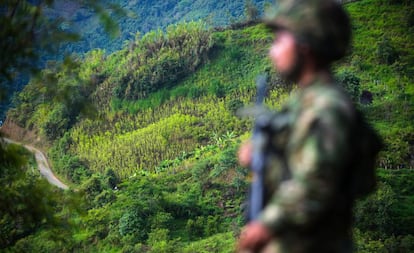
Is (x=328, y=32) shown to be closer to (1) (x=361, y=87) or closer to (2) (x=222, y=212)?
(2) (x=222, y=212)

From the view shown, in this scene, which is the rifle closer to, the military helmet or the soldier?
the soldier

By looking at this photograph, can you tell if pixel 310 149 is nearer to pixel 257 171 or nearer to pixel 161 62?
pixel 257 171

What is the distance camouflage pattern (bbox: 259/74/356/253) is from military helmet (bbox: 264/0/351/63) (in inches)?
4.0

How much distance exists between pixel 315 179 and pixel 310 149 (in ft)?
0.26

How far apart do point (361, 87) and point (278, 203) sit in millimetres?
24026

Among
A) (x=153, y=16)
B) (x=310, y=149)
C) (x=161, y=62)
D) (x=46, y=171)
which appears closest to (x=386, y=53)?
(x=161, y=62)

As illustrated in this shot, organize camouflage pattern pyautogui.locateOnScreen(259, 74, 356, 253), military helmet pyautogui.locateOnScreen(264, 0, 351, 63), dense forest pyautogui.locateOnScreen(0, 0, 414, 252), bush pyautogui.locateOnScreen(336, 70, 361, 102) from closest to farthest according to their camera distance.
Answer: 1. camouflage pattern pyautogui.locateOnScreen(259, 74, 356, 253)
2. military helmet pyautogui.locateOnScreen(264, 0, 351, 63)
3. dense forest pyautogui.locateOnScreen(0, 0, 414, 252)
4. bush pyautogui.locateOnScreen(336, 70, 361, 102)

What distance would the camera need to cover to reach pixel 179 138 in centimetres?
2539

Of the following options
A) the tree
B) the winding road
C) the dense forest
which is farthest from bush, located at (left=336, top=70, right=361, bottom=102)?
the tree

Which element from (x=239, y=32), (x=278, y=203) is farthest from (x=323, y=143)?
(x=239, y=32)

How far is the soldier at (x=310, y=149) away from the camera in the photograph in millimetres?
1546

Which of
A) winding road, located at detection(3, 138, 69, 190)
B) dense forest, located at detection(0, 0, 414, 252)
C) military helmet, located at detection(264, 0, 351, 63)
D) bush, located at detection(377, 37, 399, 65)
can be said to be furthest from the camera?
bush, located at detection(377, 37, 399, 65)

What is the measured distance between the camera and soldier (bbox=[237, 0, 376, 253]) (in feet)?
5.07

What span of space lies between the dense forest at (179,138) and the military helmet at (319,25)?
244cm
